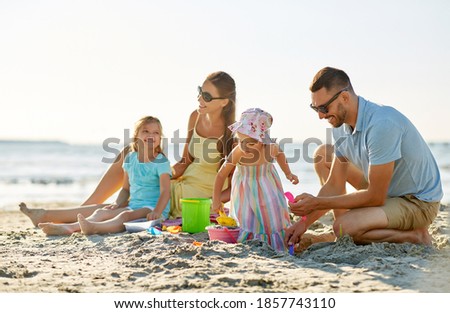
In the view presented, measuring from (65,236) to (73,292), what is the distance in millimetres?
1982

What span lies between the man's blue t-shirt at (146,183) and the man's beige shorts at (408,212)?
6.81 ft

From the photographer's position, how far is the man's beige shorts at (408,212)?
407 cm

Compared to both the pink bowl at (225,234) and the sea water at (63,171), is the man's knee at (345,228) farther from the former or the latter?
the sea water at (63,171)

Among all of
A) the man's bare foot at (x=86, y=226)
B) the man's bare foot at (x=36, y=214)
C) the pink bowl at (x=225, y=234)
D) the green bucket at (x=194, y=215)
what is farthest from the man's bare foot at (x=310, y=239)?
the man's bare foot at (x=36, y=214)

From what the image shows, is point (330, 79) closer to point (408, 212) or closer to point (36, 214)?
point (408, 212)

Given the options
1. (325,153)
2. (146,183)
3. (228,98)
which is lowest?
(146,183)

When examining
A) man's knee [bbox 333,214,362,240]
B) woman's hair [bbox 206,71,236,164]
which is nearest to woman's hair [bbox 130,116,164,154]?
woman's hair [bbox 206,71,236,164]

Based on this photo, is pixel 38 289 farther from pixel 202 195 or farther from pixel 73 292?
pixel 202 195

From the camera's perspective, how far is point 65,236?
500 centimetres

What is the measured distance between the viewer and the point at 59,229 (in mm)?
5062

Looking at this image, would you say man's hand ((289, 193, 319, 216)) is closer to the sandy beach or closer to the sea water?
the sandy beach

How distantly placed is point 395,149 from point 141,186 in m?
2.41

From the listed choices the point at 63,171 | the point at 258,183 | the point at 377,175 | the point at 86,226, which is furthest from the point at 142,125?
the point at 63,171

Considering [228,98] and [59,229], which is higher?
[228,98]
